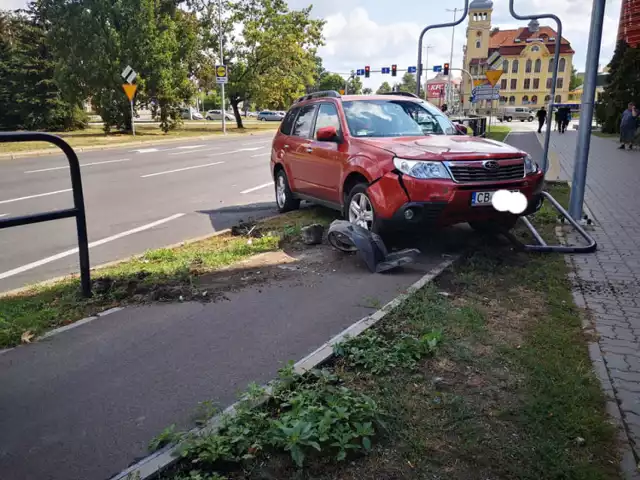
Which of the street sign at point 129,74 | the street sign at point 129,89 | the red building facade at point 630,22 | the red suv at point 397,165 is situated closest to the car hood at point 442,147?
the red suv at point 397,165

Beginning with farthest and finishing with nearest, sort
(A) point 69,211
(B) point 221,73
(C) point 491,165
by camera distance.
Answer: (B) point 221,73 → (C) point 491,165 → (A) point 69,211

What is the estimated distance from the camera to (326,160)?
7441 mm

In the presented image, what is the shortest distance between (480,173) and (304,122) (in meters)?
3.43

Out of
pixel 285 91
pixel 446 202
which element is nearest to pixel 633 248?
pixel 446 202

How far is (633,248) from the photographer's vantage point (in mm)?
6859

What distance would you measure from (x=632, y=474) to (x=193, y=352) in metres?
2.73

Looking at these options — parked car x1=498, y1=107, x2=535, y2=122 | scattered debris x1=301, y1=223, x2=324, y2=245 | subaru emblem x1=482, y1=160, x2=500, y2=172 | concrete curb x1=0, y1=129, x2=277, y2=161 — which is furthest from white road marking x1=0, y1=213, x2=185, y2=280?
parked car x1=498, y1=107, x2=535, y2=122

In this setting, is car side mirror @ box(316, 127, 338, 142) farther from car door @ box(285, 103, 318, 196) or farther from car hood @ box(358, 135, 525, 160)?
car door @ box(285, 103, 318, 196)

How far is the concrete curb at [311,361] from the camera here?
2568mm

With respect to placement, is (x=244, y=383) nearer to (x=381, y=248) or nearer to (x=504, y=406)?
(x=504, y=406)

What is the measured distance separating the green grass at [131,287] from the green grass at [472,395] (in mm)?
2067

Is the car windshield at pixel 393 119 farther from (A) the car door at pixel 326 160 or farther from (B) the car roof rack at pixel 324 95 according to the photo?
(B) the car roof rack at pixel 324 95

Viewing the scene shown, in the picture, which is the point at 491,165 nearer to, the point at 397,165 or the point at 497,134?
the point at 397,165

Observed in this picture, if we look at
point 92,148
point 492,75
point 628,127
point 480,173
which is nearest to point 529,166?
point 480,173
